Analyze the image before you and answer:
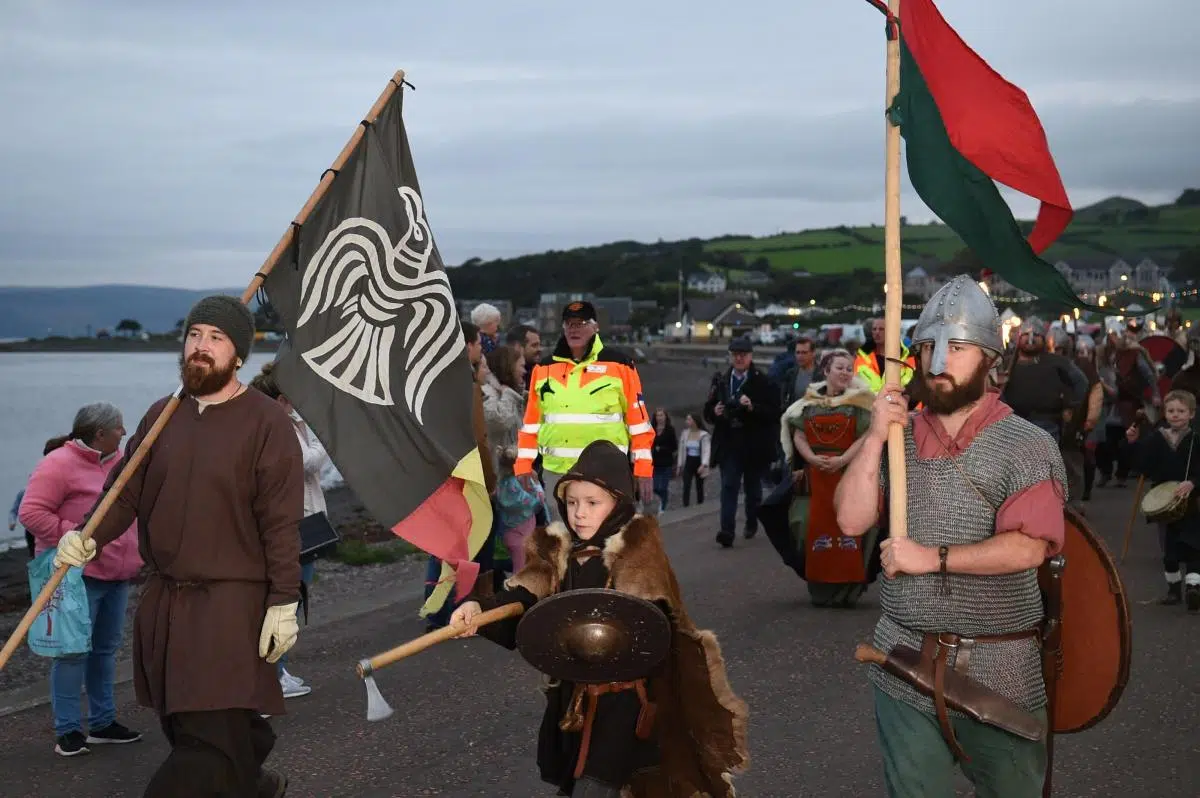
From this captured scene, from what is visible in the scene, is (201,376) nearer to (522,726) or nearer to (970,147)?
(970,147)

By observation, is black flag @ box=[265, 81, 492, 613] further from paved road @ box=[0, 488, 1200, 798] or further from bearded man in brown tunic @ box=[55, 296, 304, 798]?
paved road @ box=[0, 488, 1200, 798]

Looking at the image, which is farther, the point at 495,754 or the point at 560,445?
the point at 560,445

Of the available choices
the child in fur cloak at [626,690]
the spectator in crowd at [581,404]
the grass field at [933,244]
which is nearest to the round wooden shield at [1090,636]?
the child in fur cloak at [626,690]

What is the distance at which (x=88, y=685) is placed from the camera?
700 centimetres

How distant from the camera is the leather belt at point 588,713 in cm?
468

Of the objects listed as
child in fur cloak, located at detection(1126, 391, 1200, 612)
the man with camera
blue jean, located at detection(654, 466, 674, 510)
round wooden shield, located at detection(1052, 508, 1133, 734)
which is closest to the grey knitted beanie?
round wooden shield, located at detection(1052, 508, 1133, 734)

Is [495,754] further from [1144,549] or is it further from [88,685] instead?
[1144,549]

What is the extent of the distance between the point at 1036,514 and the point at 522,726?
3.84 meters

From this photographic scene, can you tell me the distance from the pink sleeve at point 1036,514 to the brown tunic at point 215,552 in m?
2.46

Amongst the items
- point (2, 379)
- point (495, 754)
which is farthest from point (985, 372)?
point (2, 379)

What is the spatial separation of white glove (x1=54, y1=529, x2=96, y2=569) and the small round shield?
5.44 feet

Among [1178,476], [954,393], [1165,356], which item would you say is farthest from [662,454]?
[954,393]

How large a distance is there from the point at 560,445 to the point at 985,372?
18.3 feet

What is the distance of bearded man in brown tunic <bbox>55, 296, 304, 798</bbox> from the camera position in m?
4.79
